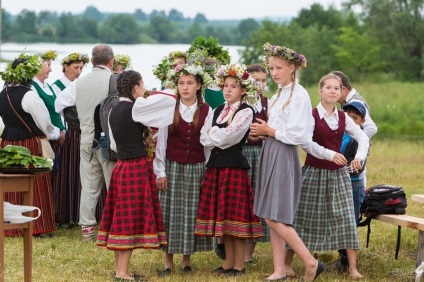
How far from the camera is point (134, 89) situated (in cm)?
733

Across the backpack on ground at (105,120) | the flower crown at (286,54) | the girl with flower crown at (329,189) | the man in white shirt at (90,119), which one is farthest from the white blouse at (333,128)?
the man in white shirt at (90,119)

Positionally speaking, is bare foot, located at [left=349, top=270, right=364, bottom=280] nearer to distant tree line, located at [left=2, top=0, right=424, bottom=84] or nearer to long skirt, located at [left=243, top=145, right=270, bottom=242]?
long skirt, located at [left=243, top=145, right=270, bottom=242]

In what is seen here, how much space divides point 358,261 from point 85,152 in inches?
110

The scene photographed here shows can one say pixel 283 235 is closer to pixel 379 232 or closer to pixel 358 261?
pixel 358 261

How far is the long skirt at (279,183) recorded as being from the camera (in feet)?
23.5

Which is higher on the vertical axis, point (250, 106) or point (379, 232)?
point (250, 106)

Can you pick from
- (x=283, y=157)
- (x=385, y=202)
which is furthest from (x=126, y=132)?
(x=385, y=202)

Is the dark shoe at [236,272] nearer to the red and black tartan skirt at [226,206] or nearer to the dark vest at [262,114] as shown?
the red and black tartan skirt at [226,206]

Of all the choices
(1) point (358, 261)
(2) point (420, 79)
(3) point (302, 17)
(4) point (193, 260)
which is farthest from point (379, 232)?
(3) point (302, 17)

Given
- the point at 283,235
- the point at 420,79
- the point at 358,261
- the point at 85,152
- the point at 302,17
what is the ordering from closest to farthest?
the point at 283,235 < the point at 358,261 < the point at 85,152 < the point at 420,79 < the point at 302,17

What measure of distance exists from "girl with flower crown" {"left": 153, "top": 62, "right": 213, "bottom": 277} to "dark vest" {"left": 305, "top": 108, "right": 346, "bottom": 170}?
846 millimetres

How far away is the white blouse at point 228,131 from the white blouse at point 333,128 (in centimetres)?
48

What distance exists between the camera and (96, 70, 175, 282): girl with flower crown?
285 inches

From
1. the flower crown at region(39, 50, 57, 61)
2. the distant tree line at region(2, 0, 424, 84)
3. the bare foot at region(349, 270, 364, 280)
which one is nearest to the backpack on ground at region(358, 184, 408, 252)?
the bare foot at region(349, 270, 364, 280)
